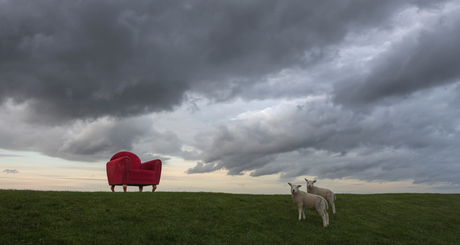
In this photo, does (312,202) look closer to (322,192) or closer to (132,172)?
(322,192)

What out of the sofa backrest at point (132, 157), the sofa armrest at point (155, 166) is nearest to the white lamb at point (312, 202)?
the sofa armrest at point (155, 166)

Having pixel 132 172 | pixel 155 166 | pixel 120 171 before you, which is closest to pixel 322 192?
pixel 155 166

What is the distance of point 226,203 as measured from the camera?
12.5 meters

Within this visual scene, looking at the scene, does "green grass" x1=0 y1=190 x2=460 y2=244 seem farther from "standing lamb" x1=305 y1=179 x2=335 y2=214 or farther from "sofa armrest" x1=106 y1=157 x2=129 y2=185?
"sofa armrest" x1=106 y1=157 x2=129 y2=185

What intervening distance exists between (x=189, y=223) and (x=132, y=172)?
8141mm

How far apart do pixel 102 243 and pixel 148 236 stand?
53.6 inches

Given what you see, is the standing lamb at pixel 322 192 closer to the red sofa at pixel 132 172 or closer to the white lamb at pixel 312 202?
the white lamb at pixel 312 202

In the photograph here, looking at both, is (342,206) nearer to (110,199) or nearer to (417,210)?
(417,210)

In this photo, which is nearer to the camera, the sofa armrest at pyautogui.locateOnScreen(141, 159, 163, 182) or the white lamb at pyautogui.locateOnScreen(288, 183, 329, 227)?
the white lamb at pyautogui.locateOnScreen(288, 183, 329, 227)

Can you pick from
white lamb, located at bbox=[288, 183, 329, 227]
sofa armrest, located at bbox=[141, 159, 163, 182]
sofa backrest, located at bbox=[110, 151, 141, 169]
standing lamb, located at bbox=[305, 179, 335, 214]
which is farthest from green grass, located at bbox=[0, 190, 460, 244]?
sofa backrest, located at bbox=[110, 151, 141, 169]

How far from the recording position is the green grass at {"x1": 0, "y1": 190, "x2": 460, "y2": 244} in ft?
26.5

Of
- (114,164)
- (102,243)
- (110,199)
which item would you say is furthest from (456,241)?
(114,164)

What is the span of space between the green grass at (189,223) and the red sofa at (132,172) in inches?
163

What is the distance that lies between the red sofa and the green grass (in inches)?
163
